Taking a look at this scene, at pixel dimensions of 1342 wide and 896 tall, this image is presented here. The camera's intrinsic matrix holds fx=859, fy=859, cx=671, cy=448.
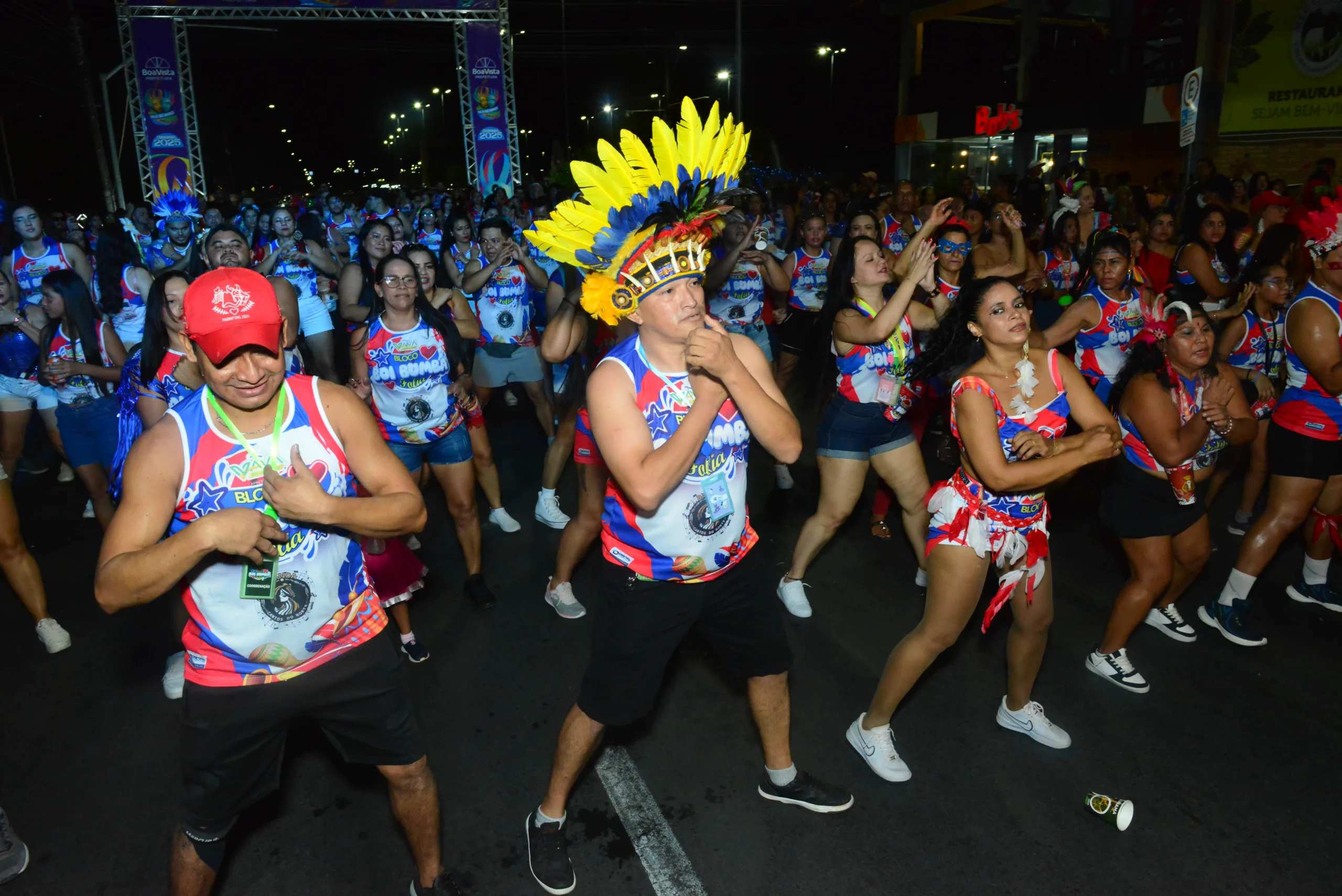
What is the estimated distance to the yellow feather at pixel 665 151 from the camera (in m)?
2.61

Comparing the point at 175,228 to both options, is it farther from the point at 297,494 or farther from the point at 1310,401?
the point at 1310,401

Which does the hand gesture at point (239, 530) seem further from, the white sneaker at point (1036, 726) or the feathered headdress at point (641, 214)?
the white sneaker at point (1036, 726)

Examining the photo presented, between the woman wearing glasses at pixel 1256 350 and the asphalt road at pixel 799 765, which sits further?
the woman wearing glasses at pixel 1256 350

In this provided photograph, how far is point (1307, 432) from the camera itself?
4.35 m

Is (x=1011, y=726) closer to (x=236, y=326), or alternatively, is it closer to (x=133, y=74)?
(x=236, y=326)

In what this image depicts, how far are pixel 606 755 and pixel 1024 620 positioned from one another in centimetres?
186

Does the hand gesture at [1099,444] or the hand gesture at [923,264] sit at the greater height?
the hand gesture at [923,264]

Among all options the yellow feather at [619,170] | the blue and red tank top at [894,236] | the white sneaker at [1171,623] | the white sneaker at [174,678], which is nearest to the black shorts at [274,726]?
the yellow feather at [619,170]

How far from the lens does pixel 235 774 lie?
2.45 meters

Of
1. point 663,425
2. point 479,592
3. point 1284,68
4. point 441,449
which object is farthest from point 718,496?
point 1284,68

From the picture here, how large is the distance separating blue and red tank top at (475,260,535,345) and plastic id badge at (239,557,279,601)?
16.3 feet

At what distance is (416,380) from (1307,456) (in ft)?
15.4

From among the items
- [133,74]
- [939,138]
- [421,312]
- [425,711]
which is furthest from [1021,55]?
[425,711]

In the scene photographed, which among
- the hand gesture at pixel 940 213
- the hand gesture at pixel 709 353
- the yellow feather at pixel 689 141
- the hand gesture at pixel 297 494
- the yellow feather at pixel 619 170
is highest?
the yellow feather at pixel 689 141
